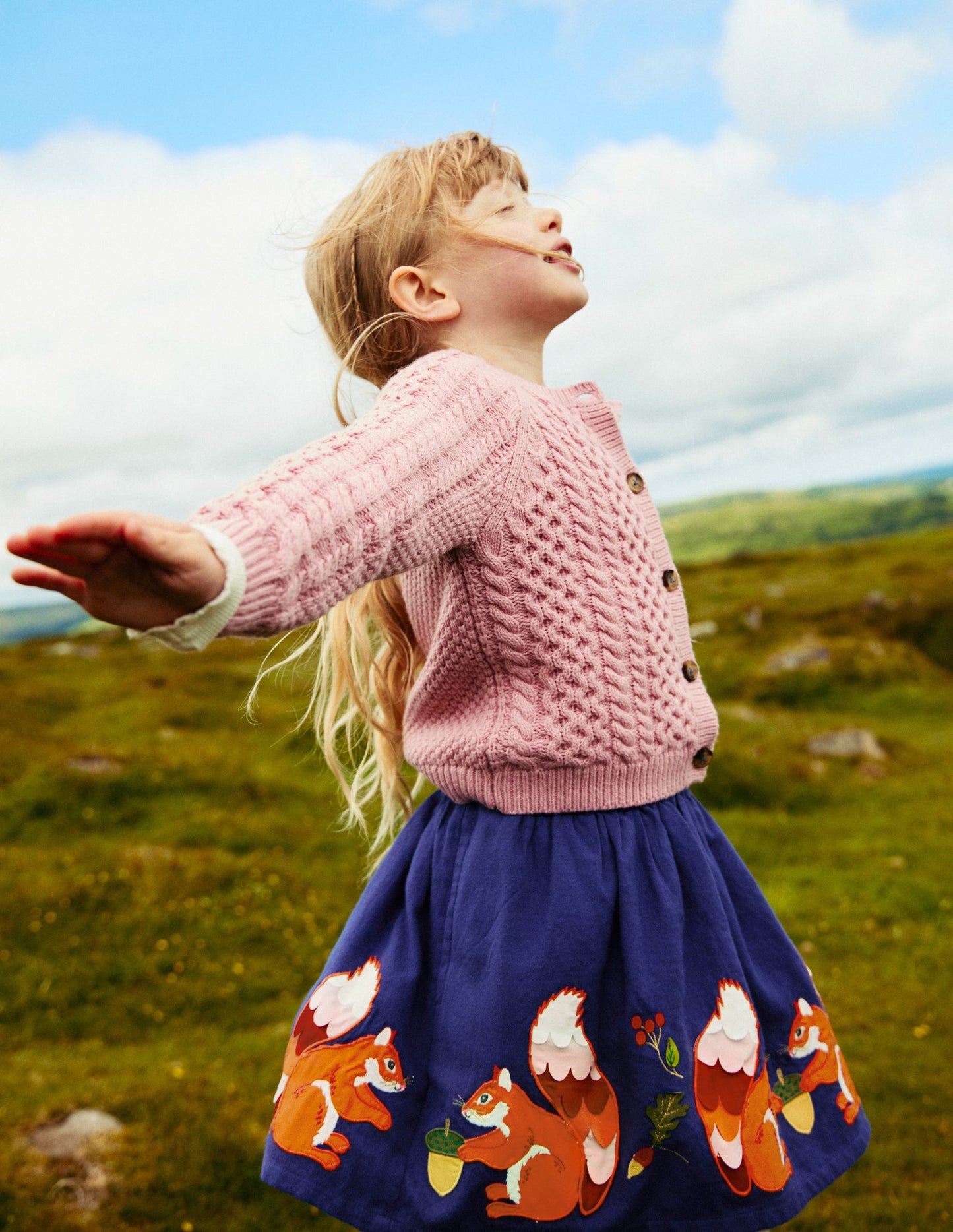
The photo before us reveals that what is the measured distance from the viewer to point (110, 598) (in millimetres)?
1441

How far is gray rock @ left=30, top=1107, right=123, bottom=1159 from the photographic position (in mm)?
4328

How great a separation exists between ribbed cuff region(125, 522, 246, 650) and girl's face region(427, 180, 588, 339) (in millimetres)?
1319

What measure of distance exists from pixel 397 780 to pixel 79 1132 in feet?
8.84

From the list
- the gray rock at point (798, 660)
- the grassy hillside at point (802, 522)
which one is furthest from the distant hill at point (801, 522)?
the gray rock at point (798, 660)

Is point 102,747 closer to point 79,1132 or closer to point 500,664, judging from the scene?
point 79,1132

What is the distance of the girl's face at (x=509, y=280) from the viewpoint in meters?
2.54

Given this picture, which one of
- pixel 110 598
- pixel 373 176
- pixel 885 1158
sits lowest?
pixel 885 1158

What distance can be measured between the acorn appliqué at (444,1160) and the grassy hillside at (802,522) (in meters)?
113

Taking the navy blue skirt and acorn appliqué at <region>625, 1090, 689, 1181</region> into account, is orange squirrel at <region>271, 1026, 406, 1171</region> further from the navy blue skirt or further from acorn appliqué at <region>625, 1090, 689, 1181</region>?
acorn appliqué at <region>625, 1090, 689, 1181</region>

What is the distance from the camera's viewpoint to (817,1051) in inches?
97.7

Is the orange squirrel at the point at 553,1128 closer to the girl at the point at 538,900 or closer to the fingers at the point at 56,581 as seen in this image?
the girl at the point at 538,900

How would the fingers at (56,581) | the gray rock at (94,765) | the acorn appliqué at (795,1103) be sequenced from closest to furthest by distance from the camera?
the fingers at (56,581)
the acorn appliqué at (795,1103)
the gray rock at (94,765)

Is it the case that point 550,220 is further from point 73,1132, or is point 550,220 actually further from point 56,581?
point 73,1132

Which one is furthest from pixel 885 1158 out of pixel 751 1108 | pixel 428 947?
pixel 428 947
